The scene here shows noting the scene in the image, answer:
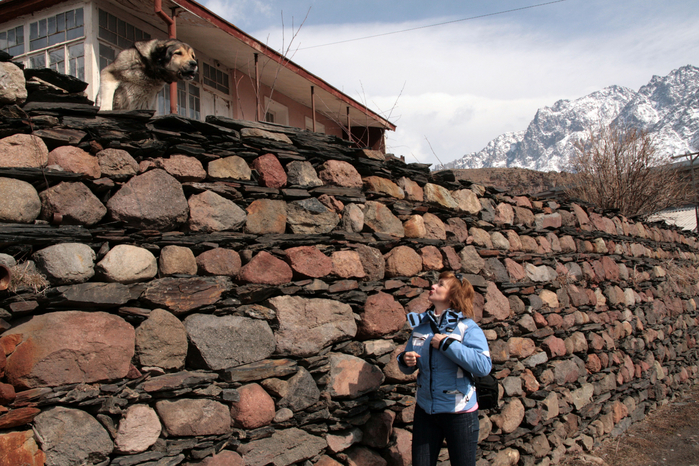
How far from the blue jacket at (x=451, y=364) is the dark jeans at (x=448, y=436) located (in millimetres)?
64

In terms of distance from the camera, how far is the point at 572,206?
20.6 ft

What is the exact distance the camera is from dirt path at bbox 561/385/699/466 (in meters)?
4.90

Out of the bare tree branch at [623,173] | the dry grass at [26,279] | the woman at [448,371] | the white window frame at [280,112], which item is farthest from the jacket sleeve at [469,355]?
the bare tree branch at [623,173]

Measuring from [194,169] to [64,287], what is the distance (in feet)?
3.19

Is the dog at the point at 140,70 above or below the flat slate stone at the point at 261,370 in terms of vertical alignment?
above

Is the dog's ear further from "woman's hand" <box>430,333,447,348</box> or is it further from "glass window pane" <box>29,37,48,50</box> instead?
"woman's hand" <box>430,333,447,348</box>

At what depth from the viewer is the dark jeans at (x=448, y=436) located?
8.66 ft

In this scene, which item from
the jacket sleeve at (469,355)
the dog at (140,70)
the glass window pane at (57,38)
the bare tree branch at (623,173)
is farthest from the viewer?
the bare tree branch at (623,173)

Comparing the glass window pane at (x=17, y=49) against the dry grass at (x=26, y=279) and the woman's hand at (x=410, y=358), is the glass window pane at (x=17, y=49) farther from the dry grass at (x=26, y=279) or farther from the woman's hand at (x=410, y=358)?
the woman's hand at (x=410, y=358)

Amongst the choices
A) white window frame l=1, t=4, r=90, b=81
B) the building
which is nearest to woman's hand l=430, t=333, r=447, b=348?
the building

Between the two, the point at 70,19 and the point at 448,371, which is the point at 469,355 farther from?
the point at 70,19

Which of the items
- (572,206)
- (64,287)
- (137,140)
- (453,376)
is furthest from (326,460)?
(572,206)

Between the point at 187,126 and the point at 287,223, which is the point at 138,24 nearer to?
the point at 187,126

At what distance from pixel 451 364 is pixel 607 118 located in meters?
156
